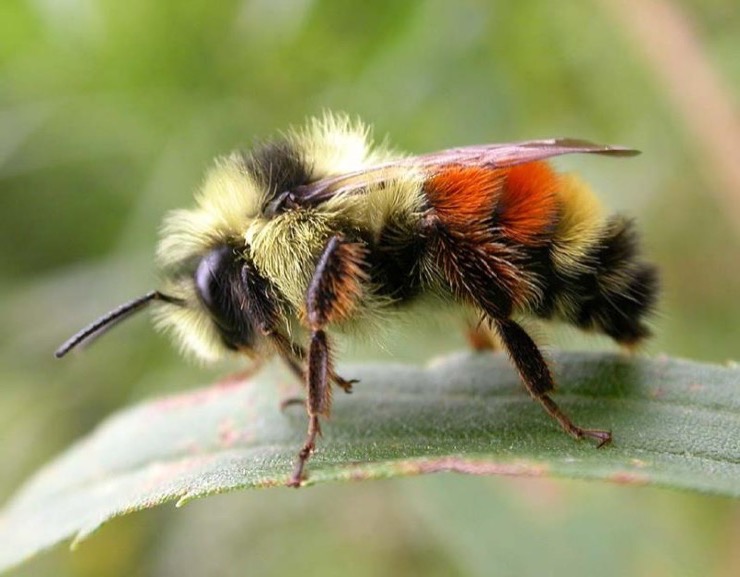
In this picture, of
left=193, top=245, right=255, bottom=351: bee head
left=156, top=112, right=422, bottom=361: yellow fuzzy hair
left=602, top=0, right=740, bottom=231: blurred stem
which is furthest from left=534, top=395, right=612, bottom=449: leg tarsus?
left=602, top=0, right=740, bottom=231: blurred stem

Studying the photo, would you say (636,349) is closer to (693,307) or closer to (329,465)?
(329,465)

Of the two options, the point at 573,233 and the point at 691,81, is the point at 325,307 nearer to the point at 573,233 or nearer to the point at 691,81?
the point at 573,233

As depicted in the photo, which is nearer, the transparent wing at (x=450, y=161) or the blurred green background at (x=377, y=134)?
the transparent wing at (x=450, y=161)

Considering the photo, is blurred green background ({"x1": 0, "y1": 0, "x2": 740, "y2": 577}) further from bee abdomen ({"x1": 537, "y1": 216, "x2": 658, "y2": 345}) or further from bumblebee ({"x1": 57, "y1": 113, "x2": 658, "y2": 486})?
bumblebee ({"x1": 57, "y1": 113, "x2": 658, "y2": 486})

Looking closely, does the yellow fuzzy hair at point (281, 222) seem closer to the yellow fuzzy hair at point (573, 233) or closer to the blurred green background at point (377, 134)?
the yellow fuzzy hair at point (573, 233)

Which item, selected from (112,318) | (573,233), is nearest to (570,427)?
(573,233)

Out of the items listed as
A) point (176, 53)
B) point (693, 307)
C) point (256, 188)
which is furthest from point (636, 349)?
point (176, 53)

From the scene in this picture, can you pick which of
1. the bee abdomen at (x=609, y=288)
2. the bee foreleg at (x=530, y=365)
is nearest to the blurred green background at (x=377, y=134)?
the bee abdomen at (x=609, y=288)
